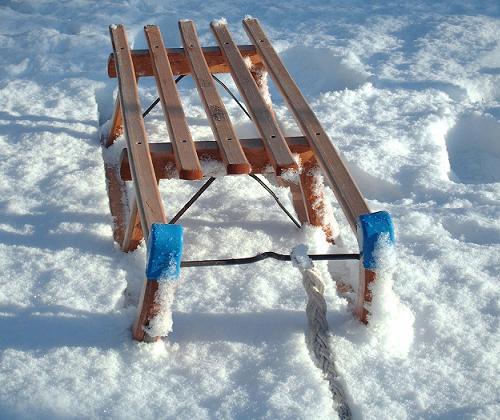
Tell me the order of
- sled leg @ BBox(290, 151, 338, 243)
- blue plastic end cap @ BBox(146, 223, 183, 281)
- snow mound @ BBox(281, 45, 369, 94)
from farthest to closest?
snow mound @ BBox(281, 45, 369, 94) < sled leg @ BBox(290, 151, 338, 243) < blue plastic end cap @ BBox(146, 223, 183, 281)

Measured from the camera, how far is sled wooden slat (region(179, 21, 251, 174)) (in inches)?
85.3

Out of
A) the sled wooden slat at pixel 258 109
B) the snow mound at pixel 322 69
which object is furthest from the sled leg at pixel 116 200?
the snow mound at pixel 322 69

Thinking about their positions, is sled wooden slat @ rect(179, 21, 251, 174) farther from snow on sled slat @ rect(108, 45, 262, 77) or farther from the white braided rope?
the white braided rope

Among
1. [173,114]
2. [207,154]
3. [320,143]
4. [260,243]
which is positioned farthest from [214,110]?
[260,243]

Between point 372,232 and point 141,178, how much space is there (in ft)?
2.22

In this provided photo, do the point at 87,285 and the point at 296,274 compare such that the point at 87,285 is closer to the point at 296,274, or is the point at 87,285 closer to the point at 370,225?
the point at 296,274

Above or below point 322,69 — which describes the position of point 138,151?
above

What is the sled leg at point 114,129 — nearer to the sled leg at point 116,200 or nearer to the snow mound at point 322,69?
the sled leg at point 116,200

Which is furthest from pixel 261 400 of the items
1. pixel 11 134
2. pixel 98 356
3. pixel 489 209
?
pixel 11 134

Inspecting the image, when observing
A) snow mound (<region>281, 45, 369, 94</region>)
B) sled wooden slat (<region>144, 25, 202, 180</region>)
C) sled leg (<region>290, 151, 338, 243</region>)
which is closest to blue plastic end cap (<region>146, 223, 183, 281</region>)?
sled wooden slat (<region>144, 25, 202, 180</region>)

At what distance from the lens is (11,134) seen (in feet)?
10.5

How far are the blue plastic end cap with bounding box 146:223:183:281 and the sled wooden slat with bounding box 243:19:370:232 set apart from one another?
513mm

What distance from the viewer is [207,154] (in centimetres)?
227

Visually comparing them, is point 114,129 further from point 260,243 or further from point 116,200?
point 260,243
